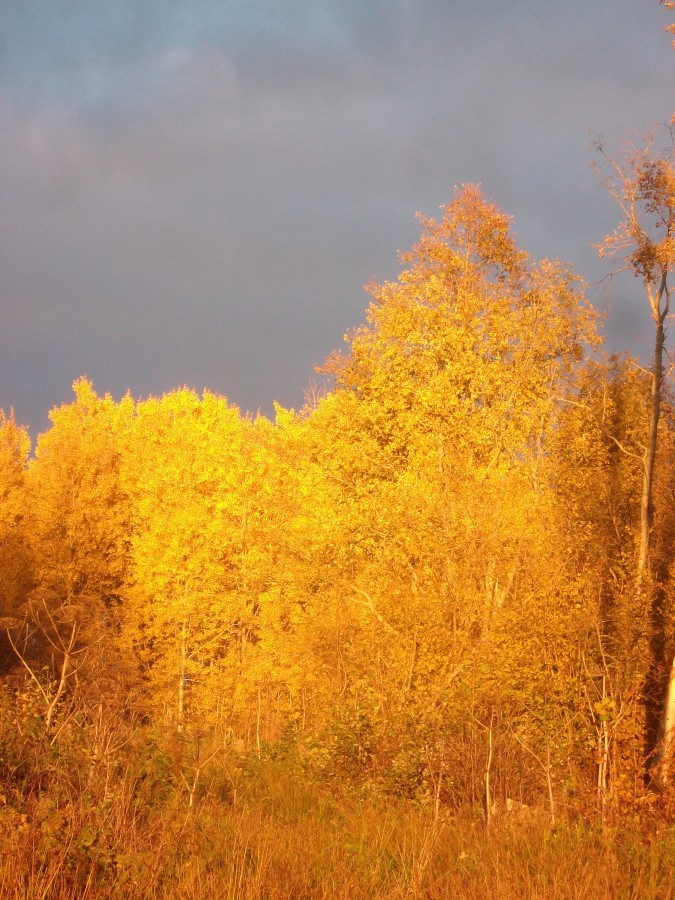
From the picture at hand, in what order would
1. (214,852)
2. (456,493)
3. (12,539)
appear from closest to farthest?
1. (214,852)
2. (456,493)
3. (12,539)

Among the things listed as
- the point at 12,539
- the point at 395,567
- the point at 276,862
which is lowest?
the point at 276,862

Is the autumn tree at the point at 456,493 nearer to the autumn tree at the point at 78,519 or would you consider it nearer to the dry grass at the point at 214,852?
the dry grass at the point at 214,852

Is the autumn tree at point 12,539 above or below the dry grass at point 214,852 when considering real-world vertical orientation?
above

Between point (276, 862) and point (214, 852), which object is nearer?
point (214, 852)

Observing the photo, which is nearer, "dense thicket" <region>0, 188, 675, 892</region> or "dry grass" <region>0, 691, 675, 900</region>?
"dry grass" <region>0, 691, 675, 900</region>

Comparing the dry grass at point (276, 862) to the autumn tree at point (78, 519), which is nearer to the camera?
the dry grass at point (276, 862)

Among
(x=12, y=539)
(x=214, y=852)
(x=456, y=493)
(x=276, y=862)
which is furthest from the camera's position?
(x=12, y=539)

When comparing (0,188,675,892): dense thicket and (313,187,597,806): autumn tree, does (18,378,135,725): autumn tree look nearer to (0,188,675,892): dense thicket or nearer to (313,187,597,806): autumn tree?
(0,188,675,892): dense thicket

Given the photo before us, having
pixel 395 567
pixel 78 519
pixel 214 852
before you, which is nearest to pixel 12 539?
pixel 78 519

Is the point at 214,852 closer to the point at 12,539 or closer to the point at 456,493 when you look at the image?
the point at 456,493

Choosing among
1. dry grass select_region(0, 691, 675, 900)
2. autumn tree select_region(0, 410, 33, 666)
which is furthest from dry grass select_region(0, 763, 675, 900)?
autumn tree select_region(0, 410, 33, 666)

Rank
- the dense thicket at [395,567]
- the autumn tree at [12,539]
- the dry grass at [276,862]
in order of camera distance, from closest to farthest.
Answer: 1. the dry grass at [276,862]
2. the dense thicket at [395,567]
3. the autumn tree at [12,539]

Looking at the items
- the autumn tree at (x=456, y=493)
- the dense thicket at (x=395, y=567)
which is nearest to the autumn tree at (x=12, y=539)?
the dense thicket at (x=395, y=567)

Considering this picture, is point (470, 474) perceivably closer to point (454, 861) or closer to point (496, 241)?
point (496, 241)
